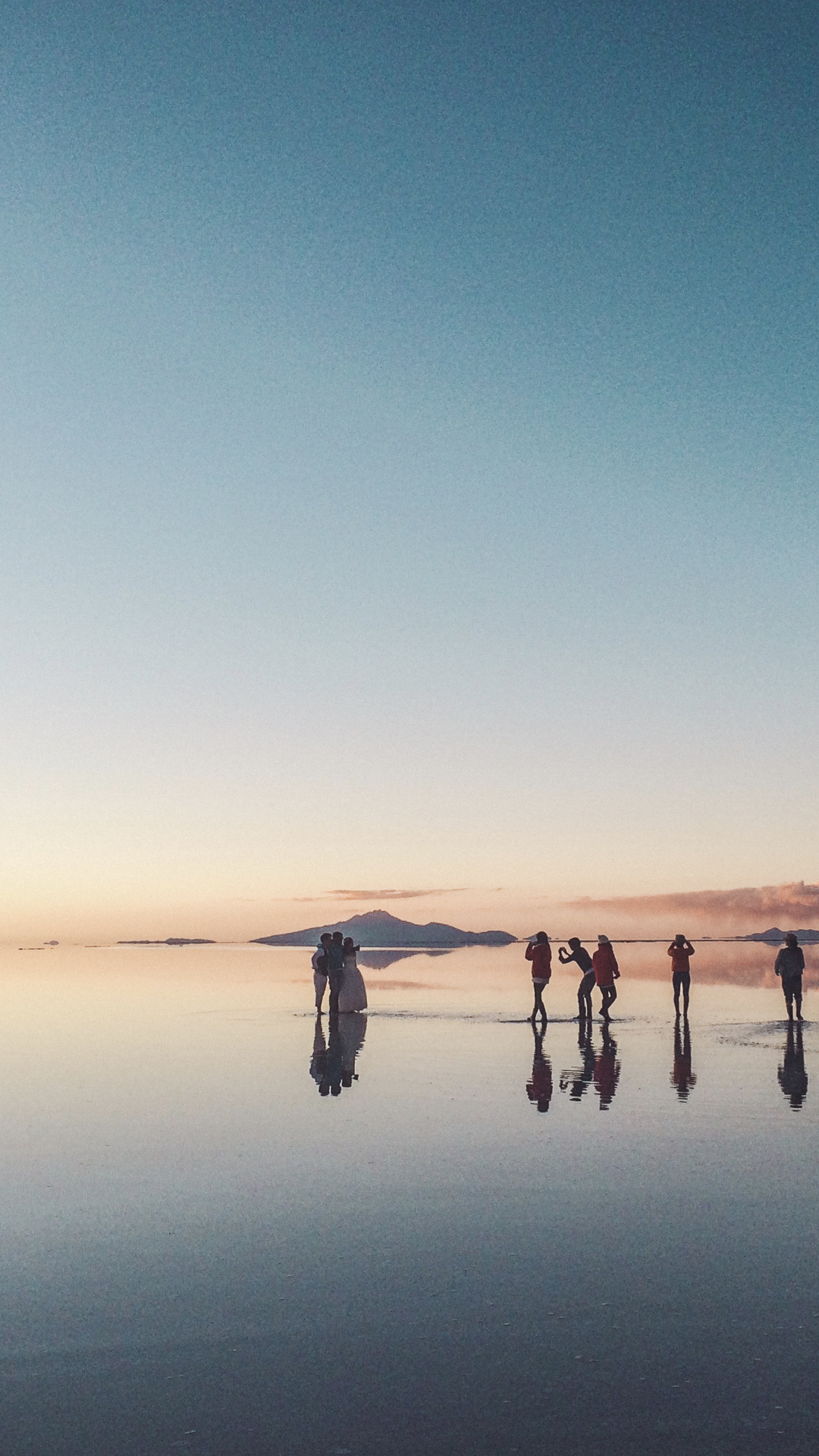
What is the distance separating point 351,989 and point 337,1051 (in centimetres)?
698

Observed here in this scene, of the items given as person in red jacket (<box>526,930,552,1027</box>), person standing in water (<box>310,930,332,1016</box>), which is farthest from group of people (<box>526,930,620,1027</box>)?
person standing in water (<box>310,930,332,1016</box>)

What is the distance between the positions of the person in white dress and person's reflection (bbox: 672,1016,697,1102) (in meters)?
7.35

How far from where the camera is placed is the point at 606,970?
25.7 metres

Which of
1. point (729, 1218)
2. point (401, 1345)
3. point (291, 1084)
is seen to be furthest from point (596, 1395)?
point (291, 1084)

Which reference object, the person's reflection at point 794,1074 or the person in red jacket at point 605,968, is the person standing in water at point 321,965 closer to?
the person in red jacket at point 605,968

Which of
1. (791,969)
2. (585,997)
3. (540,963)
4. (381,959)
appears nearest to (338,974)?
(540,963)

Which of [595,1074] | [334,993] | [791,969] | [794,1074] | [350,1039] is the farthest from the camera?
[334,993]

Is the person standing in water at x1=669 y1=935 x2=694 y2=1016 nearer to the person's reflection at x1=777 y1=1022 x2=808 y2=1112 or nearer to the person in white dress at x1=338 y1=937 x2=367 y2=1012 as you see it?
the person's reflection at x1=777 y1=1022 x2=808 y2=1112

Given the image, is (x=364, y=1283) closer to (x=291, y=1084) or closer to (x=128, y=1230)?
(x=128, y=1230)

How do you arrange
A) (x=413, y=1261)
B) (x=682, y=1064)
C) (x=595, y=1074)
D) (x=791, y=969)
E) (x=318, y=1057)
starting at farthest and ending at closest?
(x=791, y=969)
(x=318, y=1057)
(x=682, y=1064)
(x=595, y=1074)
(x=413, y=1261)

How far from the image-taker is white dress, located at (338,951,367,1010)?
85.8 ft

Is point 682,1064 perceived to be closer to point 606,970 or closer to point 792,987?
point 792,987

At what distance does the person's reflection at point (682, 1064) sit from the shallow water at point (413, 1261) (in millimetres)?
84

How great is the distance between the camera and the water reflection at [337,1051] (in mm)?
15359
